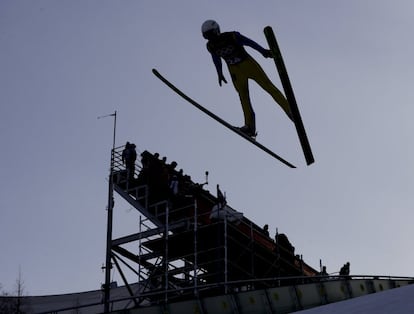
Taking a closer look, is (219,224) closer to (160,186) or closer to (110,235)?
(160,186)

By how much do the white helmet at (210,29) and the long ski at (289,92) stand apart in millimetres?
1137

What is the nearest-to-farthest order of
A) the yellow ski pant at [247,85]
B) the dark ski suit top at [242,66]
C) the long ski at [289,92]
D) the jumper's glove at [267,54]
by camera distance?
→ the long ski at [289,92], the jumper's glove at [267,54], the dark ski suit top at [242,66], the yellow ski pant at [247,85]

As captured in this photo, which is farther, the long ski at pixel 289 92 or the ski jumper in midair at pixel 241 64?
the ski jumper in midair at pixel 241 64

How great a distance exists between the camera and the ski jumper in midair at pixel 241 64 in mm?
17766

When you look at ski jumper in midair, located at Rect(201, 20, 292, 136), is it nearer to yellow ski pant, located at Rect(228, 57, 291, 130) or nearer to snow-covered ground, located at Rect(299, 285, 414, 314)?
yellow ski pant, located at Rect(228, 57, 291, 130)

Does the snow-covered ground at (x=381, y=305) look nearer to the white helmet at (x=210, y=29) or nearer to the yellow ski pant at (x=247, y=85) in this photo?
the yellow ski pant at (x=247, y=85)

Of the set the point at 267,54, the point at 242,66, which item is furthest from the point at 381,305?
the point at 242,66

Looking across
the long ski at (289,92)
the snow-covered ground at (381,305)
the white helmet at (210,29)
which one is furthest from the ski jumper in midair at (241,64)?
the snow-covered ground at (381,305)

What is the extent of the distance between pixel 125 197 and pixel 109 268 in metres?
2.32

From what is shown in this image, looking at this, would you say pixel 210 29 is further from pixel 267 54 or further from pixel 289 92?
pixel 289 92

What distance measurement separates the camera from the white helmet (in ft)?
58.0

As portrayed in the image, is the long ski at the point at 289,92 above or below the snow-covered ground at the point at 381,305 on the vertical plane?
above

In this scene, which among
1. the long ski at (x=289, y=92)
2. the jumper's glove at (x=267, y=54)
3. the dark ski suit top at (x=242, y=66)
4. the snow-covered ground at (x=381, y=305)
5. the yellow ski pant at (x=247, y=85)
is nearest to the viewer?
the snow-covered ground at (x=381, y=305)

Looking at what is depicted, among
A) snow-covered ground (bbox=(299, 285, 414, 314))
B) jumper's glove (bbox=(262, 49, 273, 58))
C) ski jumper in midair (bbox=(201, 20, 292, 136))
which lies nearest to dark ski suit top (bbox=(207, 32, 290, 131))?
ski jumper in midair (bbox=(201, 20, 292, 136))
